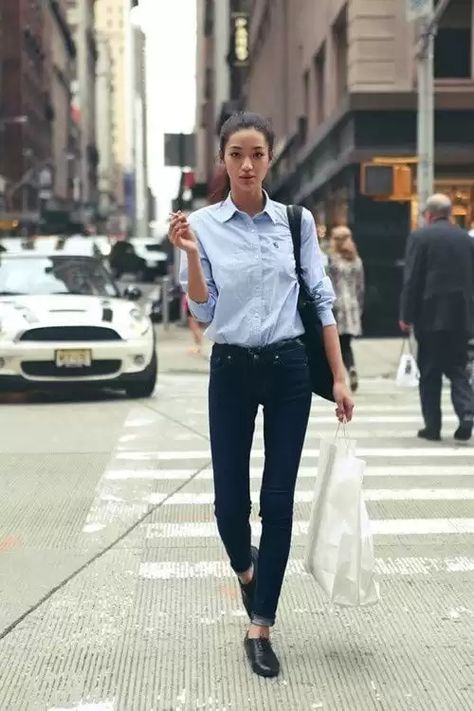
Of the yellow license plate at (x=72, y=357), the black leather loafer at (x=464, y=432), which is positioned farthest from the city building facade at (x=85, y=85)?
the black leather loafer at (x=464, y=432)

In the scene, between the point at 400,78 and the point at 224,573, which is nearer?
the point at 224,573

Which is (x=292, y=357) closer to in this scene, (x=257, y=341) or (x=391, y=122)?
(x=257, y=341)

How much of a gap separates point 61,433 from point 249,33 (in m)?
47.9

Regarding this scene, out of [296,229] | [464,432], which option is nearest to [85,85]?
[464,432]

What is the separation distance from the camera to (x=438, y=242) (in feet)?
33.6

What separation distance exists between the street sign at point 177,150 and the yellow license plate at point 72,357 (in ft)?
41.4

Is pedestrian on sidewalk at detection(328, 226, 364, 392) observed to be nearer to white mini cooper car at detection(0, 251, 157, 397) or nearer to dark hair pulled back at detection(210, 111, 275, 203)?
white mini cooper car at detection(0, 251, 157, 397)

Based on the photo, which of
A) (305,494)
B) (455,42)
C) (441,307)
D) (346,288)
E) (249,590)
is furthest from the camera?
(455,42)

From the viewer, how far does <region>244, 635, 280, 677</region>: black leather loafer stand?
14.9ft

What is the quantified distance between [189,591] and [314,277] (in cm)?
178

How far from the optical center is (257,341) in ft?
14.9

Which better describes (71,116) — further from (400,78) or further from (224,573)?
(224,573)

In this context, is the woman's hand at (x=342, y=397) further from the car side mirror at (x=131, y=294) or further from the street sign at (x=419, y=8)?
the street sign at (x=419, y=8)

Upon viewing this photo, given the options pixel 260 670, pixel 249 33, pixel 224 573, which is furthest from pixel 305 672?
pixel 249 33
